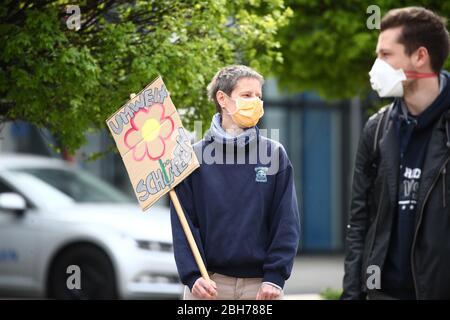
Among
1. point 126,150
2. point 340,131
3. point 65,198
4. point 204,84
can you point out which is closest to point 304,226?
point 340,131

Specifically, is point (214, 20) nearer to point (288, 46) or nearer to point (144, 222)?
point (288, 46)

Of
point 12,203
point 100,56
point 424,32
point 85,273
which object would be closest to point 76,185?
point 12,203

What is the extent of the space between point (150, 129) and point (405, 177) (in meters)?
1.37

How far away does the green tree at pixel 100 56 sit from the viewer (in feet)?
20.2

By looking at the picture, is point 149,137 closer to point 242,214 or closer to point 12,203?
point 242,214

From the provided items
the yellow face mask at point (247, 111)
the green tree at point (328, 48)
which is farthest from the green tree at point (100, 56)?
the green tree at point (328, 48)

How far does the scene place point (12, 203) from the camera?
1079cm

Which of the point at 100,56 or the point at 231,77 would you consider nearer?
the point at 231,77

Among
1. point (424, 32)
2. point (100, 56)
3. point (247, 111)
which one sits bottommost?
point (247, 111)

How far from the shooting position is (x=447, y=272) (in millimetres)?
4070

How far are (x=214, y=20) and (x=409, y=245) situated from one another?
2839 millimetres

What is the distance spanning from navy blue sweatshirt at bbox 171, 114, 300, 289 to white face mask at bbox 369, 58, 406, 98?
56cm

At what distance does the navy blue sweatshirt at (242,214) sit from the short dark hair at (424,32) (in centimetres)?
78

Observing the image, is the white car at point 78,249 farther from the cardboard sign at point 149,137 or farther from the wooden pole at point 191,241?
the wooden pole at point 191,241
